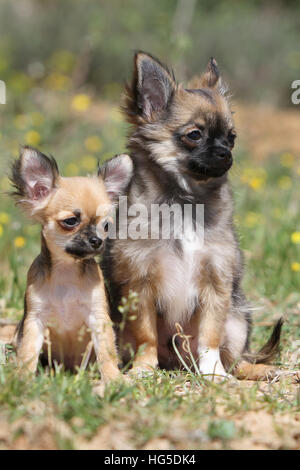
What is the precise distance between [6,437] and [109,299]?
1.45 m

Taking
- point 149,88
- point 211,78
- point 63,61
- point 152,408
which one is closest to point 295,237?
point 211,78

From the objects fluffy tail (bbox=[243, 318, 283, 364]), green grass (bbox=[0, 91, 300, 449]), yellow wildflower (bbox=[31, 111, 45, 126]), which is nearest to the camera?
green grass (bbox=[0, 91, 300, 449])

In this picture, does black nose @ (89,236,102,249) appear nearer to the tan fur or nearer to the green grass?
the green grass

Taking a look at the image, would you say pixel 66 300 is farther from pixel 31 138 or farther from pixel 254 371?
pixel 31 138

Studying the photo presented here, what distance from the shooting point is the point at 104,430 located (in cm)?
287

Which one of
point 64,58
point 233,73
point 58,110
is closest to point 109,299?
point 58,110

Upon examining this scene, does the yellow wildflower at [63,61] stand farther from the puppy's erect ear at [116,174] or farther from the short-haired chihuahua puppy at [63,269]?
the short-haired chihuahua puppy at [63,269]

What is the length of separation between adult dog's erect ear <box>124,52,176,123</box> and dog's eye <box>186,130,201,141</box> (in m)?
0.29

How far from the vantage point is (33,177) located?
12.2 feet

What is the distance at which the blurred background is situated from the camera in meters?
6.10

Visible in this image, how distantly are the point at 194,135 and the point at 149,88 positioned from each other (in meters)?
0.46

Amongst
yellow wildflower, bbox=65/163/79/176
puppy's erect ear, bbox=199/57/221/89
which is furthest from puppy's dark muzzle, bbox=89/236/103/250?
yellow wildflower, bbox=65/163/79/176

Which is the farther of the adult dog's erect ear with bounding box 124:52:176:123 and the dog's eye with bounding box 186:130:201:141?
the adult dog's erect ear with bounding box 124:52:176:123

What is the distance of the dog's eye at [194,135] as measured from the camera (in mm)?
3895
